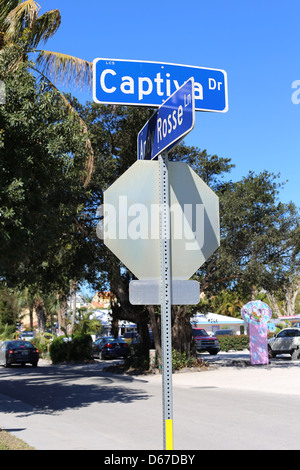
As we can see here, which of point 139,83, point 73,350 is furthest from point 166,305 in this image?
point 73,350

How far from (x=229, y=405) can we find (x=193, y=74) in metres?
10.0

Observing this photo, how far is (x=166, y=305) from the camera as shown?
347 cm

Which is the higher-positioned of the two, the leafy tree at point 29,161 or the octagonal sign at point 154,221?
the leafy tree at point 29,161

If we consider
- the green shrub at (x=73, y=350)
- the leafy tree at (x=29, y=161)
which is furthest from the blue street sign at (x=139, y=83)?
the green shrub at (x=73, y=350)

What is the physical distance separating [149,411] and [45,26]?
11.9 metres

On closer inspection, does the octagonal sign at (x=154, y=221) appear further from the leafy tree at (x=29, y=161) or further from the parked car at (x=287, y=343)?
the parked car at (x=287, y=343)

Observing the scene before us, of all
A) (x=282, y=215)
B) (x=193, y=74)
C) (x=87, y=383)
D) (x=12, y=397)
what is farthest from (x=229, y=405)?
(x=282, y=215)

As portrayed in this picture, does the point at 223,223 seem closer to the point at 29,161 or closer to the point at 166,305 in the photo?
the point at 29,161

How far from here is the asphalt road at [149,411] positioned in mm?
8328

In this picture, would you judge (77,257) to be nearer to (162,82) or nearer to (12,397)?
(12,397)

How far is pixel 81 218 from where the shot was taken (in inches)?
847

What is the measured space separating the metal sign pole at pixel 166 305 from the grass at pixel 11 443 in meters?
4.71

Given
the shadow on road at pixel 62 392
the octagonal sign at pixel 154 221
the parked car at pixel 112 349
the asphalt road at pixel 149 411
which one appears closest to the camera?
the octagonal sign at pixel 154 221

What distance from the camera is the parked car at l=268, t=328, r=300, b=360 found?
2894cm
